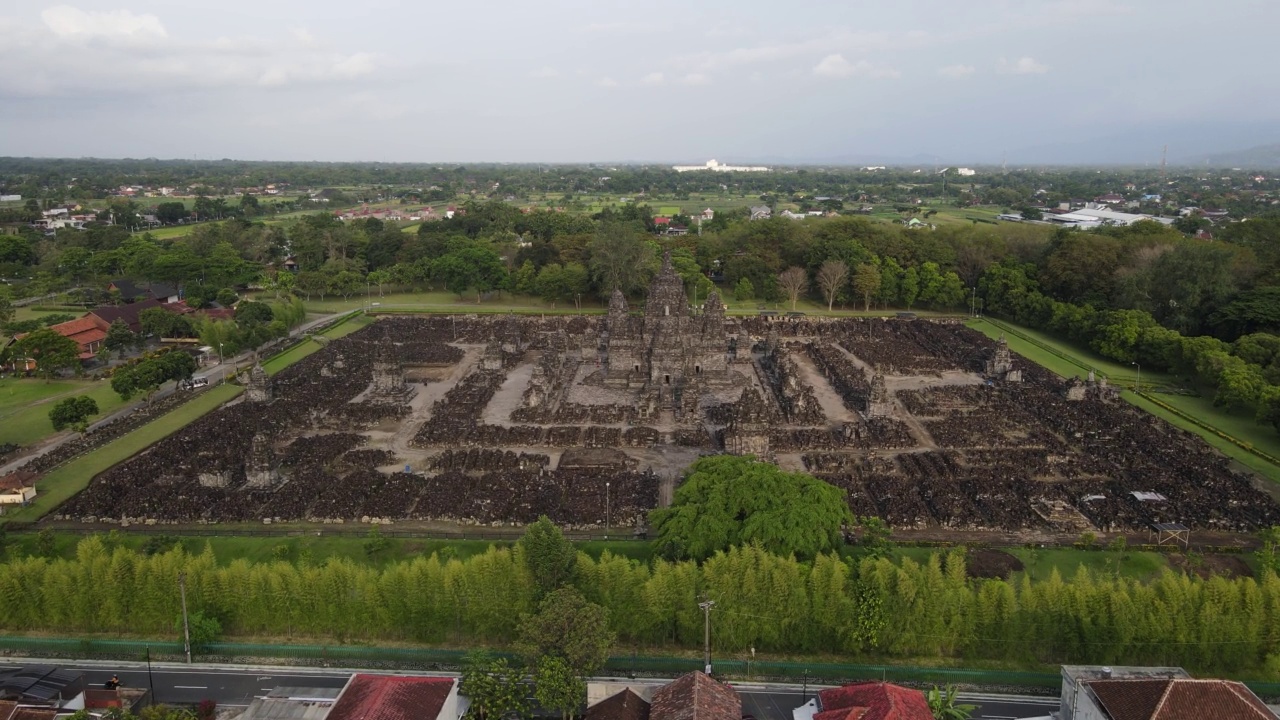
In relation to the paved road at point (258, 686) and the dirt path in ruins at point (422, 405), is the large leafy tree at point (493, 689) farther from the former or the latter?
the dirt path in ruins at point (422, 405)

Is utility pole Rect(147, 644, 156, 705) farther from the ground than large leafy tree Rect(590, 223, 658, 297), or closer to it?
closer to it

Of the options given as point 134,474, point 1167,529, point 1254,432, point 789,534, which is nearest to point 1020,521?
point 1167,529

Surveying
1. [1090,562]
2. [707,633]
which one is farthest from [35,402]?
[1090,562]

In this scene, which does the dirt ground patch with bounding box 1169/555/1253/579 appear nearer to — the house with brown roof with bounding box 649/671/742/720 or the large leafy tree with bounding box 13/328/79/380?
the house with brown roof with bounding box 649/671/742/720

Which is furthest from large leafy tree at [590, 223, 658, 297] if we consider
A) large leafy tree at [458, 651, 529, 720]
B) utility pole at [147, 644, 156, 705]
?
large leafy tree at [458, 651, 529, 720]

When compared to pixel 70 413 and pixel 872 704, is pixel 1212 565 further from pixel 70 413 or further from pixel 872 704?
pixel 70 413
